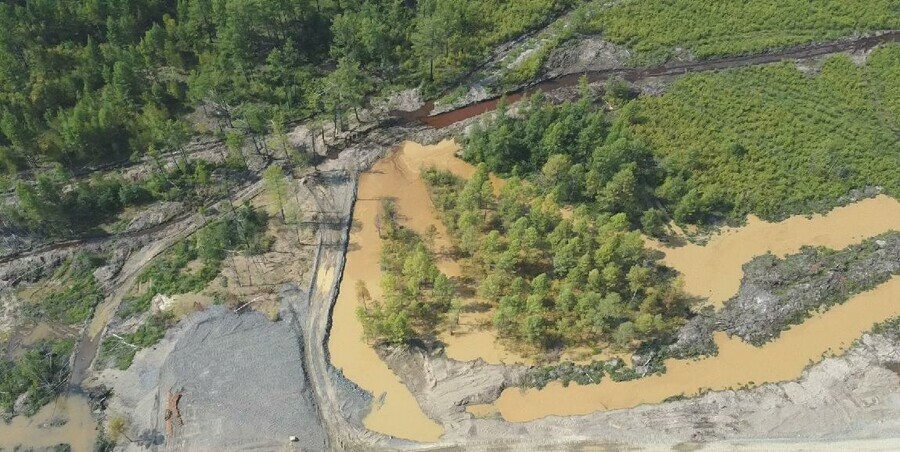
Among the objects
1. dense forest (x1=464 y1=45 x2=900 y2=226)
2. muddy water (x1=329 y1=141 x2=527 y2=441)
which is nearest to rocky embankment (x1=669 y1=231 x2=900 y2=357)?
dense forest (x1=464 y1=45 x2=900 y2=226)

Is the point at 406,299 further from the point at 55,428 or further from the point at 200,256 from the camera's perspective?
the point at 55,428

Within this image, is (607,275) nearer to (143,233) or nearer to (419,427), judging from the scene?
(419,427)

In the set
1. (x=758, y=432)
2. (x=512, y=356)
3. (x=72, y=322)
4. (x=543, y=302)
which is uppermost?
(x=72, y=322)

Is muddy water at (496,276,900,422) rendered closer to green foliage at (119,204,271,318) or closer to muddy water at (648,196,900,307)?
muddy water at (648,196,900,307)

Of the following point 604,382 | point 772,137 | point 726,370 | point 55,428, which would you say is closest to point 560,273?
point 604,382

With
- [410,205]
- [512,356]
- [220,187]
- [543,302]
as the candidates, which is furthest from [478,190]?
[220,187]

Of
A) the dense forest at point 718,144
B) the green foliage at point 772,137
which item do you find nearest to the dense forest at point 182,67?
the dense forest at point 718,144

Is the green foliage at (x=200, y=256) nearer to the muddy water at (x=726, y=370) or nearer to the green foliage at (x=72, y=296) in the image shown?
the green foliage at (x=72, y=296)
